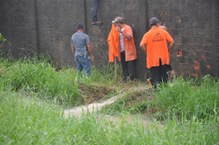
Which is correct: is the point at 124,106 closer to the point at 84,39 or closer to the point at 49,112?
the point at 49,112

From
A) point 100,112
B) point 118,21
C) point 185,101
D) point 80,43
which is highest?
point 118,21

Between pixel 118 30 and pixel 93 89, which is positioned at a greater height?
pixel 118 30

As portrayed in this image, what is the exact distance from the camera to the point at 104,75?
12969 mm

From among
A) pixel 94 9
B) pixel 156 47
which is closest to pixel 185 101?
pixel 156 47

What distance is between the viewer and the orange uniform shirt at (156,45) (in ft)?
32.0

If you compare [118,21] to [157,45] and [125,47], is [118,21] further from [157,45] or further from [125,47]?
[157,45]

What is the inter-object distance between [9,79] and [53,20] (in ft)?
19.1

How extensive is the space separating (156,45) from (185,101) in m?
1.87

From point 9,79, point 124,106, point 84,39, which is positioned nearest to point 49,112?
point 124,106

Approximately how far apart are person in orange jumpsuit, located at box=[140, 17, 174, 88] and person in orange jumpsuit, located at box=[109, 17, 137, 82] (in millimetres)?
2229

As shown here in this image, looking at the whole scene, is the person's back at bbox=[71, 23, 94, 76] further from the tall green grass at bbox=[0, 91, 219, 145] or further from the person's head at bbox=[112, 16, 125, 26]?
the tall green grass at bbox=[0, 91, 219, 145]

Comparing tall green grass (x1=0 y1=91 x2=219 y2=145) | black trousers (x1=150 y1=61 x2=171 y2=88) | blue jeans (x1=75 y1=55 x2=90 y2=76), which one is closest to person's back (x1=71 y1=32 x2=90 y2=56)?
blue jeans (x1=75 y1=55 x2=90 y2=76)

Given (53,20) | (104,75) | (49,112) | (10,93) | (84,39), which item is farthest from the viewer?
(53,20)

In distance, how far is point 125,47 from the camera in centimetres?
1232
